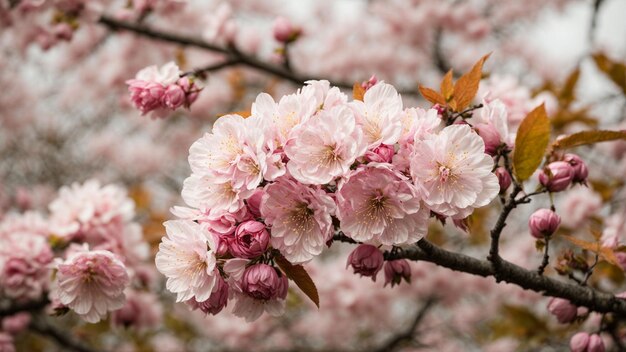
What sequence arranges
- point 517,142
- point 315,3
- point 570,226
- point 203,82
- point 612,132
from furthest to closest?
point 315,3 < point 570,226 < point 203,82 < point 612,132 < point 517,142

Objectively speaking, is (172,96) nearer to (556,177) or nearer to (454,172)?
(454,172)

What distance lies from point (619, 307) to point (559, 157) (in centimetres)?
40

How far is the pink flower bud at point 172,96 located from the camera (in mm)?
1596

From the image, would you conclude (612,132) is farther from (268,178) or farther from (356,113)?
(268,178)

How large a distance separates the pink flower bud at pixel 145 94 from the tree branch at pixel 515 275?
2.54ft

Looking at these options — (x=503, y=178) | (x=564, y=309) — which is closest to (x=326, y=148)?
(x=503, y=178)

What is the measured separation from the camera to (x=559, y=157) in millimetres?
1461

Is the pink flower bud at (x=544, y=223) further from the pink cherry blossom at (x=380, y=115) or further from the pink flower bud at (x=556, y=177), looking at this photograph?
the pink cherry blossom at (x=380, y=115)

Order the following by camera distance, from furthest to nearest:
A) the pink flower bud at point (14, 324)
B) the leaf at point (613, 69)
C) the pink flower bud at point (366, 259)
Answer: the pink flower bud at point (14, 324)
the leaf at point (613, 69)
the pink flower bud at point (366, 259)

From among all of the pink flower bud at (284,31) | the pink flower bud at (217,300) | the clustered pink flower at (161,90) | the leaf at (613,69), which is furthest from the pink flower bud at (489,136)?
the pink flower bud at (284,31)

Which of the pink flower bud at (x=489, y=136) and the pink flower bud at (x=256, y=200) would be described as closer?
the pink flower bud at (x=256, y=200)

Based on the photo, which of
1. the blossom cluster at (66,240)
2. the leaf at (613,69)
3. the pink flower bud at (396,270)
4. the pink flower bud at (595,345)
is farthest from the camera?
the leaf at (613,69)

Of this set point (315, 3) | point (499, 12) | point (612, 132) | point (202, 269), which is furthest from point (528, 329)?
point (315, 3)

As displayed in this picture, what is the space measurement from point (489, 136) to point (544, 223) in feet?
0.84
